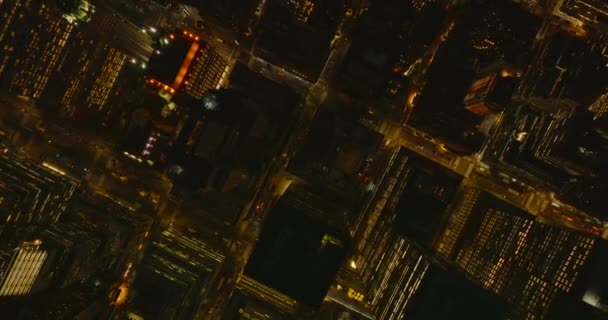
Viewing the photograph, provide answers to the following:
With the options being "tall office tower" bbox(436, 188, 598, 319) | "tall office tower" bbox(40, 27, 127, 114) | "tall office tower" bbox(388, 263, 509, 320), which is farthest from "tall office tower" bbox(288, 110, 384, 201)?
"tall office tower" bbox(40, 27, 127, 114)

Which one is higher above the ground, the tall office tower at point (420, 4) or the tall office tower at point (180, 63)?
the tall office tower at point (420, 4)

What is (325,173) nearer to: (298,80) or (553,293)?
(298,80)

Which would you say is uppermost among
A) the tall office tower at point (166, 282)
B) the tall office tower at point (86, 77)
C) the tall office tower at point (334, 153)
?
the tall office tower at point (334, 153)

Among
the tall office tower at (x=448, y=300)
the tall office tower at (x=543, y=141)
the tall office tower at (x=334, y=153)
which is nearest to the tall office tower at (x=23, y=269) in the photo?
the tall office tower at (x=334, y=153)

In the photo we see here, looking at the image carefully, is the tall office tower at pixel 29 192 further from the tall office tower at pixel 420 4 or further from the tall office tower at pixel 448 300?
the tall office tower at pixel 420 4

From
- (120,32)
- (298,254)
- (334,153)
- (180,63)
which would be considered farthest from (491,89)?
(120,32)

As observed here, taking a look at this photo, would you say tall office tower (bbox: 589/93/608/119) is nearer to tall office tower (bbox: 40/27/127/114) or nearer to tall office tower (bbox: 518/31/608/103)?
tall office tower (bbox: 518/31/608/103)

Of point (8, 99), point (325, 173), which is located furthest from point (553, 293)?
point (8, 99)
